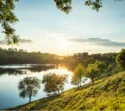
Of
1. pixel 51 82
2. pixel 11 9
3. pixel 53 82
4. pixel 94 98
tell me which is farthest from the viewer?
pixel 53 82

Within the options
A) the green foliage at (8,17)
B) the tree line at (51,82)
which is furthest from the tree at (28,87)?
the green foliage at (8,17)

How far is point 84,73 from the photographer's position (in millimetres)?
101062

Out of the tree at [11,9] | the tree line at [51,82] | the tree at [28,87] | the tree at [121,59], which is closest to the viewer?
the tree at [11,9]

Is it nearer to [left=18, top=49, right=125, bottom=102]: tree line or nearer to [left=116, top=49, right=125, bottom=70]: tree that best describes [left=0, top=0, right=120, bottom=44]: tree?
[left=18, top=49, right=125, bottom=102]: tree line

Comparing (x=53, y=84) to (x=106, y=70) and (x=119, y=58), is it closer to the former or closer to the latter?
(x=119, y=58)

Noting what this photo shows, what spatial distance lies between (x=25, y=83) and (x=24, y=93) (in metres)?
4.88

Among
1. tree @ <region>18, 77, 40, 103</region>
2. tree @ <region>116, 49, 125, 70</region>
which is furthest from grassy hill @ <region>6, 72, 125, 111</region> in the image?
tree @ <region>116, 49, 125, 70</region>

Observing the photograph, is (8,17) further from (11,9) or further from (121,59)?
(121,59)

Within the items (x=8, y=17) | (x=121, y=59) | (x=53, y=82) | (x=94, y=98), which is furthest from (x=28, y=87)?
(x=8, y=17)

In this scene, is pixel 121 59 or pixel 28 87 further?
pixel 121 59

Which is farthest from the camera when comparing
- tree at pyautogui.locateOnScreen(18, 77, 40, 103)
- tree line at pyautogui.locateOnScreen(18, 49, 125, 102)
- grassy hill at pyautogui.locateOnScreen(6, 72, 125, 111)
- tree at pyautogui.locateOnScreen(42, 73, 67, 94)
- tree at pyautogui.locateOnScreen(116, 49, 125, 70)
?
tree at pyautogui.locateOnScreen(116, 49, 125, 70)

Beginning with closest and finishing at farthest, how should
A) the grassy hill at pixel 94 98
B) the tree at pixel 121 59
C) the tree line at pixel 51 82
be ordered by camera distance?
the grassy hill at pixel 94 98 → the tree line at pixel 51 82 → the tree at pixel 121 59

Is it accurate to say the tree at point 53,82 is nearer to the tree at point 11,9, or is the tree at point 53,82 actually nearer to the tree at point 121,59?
the tree at point 121,59

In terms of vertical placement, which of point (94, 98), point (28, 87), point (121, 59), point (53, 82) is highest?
point (121, 59)
